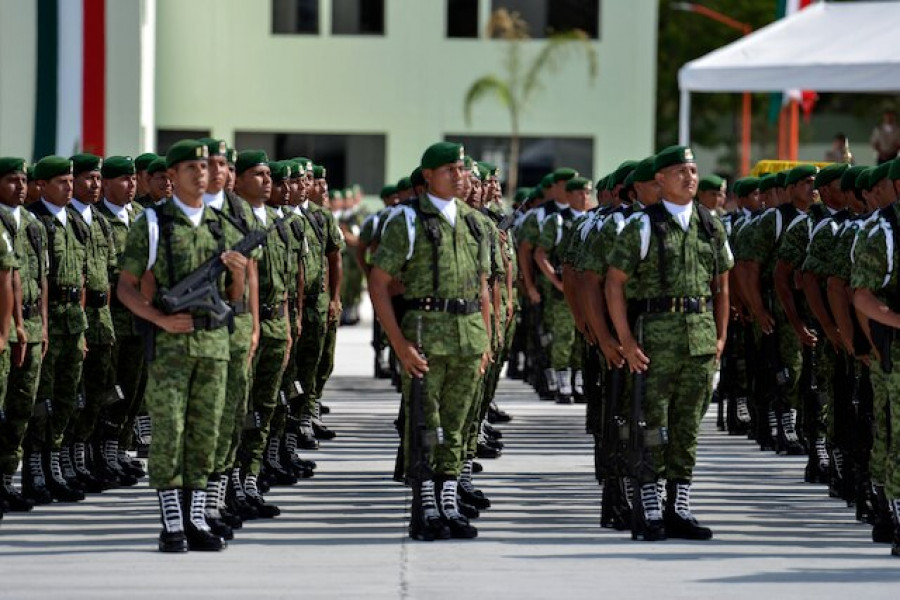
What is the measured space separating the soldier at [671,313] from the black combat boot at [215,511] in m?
2.08

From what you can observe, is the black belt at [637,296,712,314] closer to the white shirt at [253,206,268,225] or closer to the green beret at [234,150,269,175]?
the white shirt at [253,206,268,225]

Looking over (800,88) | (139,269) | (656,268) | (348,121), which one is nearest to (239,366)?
(139,269)

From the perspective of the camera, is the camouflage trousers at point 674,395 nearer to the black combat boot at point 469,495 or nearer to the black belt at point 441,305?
the black belt at point 441,305

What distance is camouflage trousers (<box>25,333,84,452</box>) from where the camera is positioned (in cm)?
1222

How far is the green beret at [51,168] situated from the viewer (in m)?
12.0

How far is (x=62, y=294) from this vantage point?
40.1ft

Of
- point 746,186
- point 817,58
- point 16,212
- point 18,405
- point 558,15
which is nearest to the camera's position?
point 16,212

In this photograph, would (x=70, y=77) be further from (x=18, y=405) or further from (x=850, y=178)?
(x=850, y=178)

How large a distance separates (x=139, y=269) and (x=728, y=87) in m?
13.1

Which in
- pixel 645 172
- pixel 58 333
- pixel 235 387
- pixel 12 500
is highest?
pixel 645 172

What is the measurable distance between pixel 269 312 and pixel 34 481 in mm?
1805

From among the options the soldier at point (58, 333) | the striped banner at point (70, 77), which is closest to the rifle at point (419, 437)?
the soldier at point (58, 333)

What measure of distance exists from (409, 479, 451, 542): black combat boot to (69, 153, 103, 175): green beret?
3.18 meters

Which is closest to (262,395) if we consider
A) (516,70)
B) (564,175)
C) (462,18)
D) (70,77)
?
(564,175)
